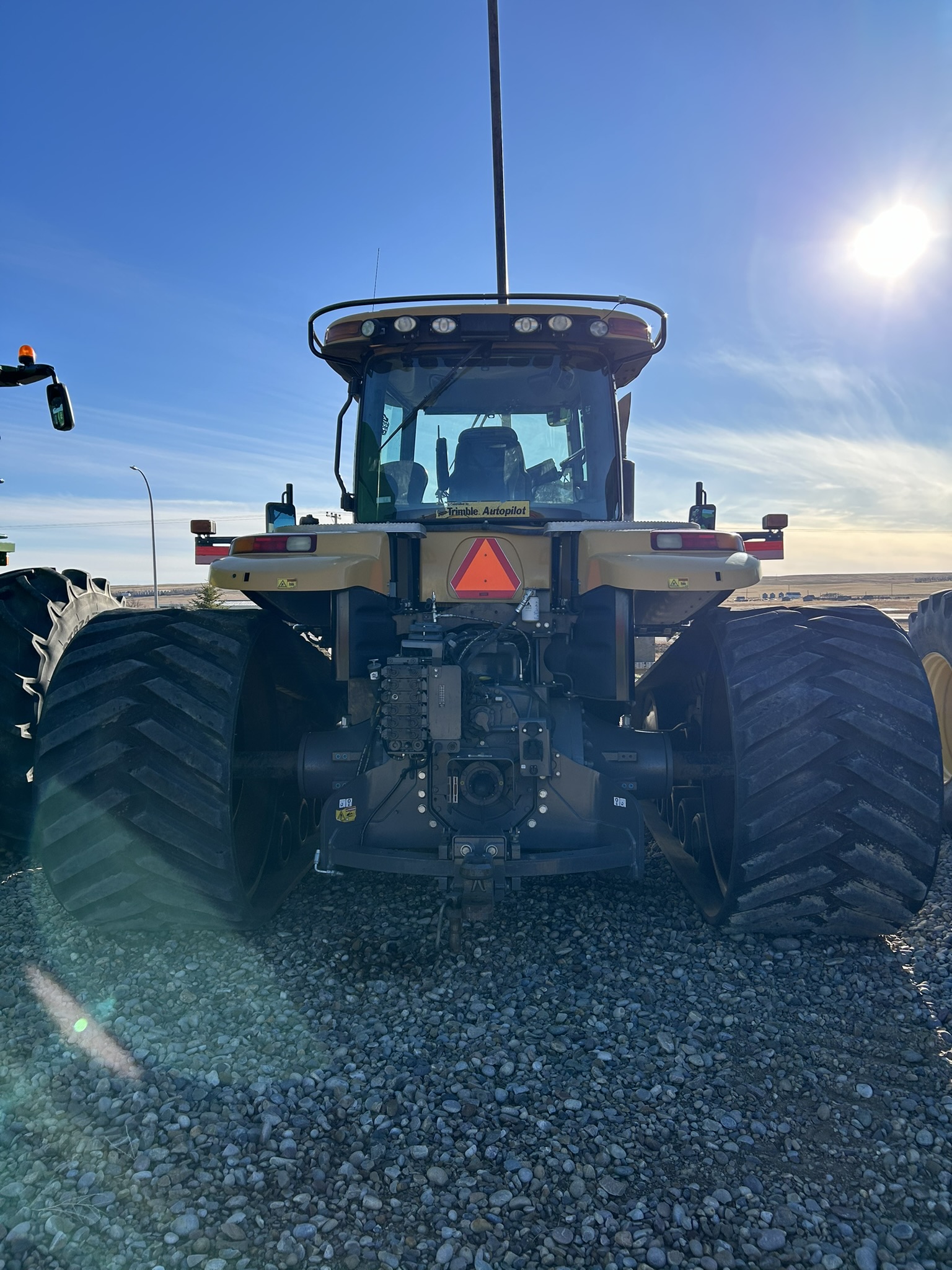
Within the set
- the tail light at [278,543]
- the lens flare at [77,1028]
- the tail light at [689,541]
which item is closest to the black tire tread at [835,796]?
the tail light at [689,541]

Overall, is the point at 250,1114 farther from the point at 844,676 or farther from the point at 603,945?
the point at 844,676

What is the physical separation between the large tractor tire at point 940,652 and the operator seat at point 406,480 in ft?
13.1

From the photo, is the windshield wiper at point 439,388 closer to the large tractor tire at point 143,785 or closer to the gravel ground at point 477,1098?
the large tractor tire at point 143,785

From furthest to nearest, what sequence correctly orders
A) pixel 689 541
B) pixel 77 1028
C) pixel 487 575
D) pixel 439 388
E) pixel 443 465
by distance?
pixel 443 465
pixel 439 388
pixel 487 575
pixel 689 541
pixel 77 1028

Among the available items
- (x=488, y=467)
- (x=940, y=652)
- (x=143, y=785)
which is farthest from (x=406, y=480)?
(x=940, y=652)

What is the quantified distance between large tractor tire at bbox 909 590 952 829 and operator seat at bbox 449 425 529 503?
11.6ft

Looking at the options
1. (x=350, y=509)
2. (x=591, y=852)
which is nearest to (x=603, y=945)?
(x=591, y=852)

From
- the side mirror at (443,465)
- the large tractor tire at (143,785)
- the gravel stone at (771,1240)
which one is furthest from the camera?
the side mirror at (443,465)

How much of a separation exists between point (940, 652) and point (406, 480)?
4.30 meters

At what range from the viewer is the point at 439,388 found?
475cm

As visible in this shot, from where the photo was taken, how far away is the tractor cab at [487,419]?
473 centimetres

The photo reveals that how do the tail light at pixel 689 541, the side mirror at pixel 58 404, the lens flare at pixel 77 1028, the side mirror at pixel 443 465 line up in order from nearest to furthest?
the lens flare at pixel 77 1028 < the tail light at pixel 689 541 < the side mirror at pixel 443 465 < the side mirror at pixel 58 404

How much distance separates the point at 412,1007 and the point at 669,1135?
1.17 metres

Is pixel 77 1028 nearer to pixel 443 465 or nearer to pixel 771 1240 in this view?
pixel 771 1240
